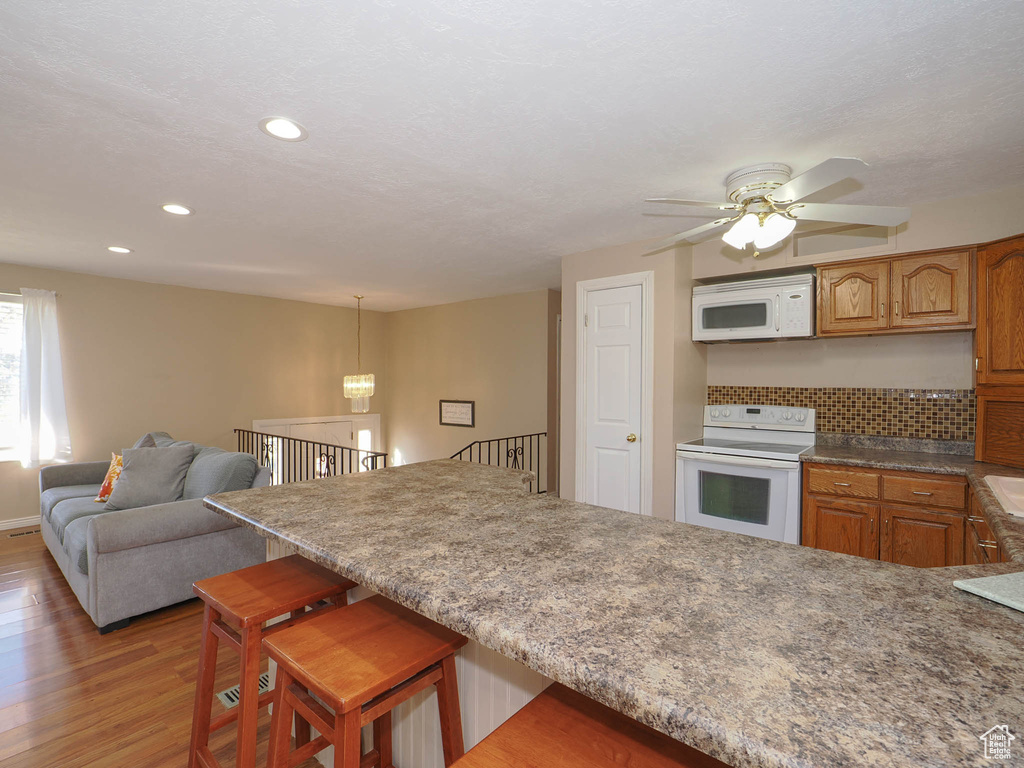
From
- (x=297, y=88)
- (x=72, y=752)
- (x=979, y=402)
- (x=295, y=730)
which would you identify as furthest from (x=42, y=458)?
(x=979, y=402)

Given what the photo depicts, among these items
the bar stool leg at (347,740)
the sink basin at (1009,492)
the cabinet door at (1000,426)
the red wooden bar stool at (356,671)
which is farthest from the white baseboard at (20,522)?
the cabinet door at (1000,426)

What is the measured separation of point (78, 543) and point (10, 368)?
273 centimetres

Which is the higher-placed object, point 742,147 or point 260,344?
point 742,147

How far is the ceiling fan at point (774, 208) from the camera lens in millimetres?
1938

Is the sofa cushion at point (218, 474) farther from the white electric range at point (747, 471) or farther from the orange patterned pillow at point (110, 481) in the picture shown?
the white electric range at point (747, 471)

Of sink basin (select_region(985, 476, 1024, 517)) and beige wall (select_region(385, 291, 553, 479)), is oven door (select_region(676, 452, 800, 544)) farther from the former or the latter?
beige wall (select_region(385, 291, 553, 479))

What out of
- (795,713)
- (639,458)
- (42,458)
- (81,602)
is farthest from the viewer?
(42,458)

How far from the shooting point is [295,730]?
1.76 metres

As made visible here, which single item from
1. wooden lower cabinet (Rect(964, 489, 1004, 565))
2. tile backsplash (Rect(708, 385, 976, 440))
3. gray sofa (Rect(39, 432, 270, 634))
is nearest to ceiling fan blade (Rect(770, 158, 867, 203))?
wooden lower cabinet (Rect(964, 489, 1004, 565))

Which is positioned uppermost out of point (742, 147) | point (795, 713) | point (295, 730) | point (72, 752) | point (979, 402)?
point (742, 147)

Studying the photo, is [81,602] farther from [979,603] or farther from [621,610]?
[979,603]

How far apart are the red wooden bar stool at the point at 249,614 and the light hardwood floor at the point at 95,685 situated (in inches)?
16.9

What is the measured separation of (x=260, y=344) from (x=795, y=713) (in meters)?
6.37

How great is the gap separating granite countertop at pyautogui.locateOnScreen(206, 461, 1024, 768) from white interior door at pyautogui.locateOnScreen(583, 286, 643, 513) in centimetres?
227
